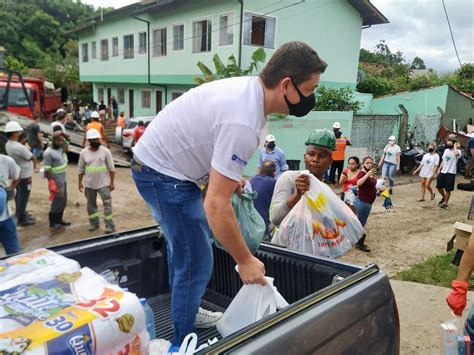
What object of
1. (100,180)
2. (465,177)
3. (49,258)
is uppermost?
(49,258)

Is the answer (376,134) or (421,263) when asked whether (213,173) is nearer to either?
(421,263)

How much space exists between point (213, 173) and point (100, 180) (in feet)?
18.5

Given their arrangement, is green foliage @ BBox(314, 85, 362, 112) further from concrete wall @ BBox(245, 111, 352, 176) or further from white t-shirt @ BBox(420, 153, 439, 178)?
white t-shirt @ BBox(420, 153, 439, 178)

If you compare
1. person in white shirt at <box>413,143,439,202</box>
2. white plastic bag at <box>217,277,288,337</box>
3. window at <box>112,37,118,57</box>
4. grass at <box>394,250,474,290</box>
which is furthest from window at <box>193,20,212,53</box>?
white plastic bag at <box>217,277,288,337</box>

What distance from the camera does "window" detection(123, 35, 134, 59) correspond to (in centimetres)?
2248

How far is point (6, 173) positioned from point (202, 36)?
1438cm

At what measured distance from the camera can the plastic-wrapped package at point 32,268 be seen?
1.46 meters

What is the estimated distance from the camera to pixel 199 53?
17.7 meters

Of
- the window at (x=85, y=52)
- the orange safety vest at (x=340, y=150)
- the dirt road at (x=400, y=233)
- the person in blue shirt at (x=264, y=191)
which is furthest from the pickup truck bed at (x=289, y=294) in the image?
the window at (x=85, y=52)

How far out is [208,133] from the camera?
1.91m

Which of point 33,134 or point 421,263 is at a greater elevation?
point 33,134

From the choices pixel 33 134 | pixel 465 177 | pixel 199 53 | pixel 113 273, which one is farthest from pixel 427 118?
pixel 113 273

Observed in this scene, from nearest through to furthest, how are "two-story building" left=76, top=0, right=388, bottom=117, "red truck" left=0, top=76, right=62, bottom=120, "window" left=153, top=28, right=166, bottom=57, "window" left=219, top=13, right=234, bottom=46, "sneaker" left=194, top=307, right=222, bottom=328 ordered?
"sneaker" left=194, top=307, right=222, bottom=328 → "red truck" left=0, top=76, right=62, bottom=120 → "window" left=219, top=13, right=234, bottom=46 → "two-story building" left=76, top=0, right=388, bottom=117 → "window" left=153, top=28, right=166, bottom=57

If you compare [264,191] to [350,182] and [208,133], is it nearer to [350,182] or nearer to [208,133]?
[350,182]
